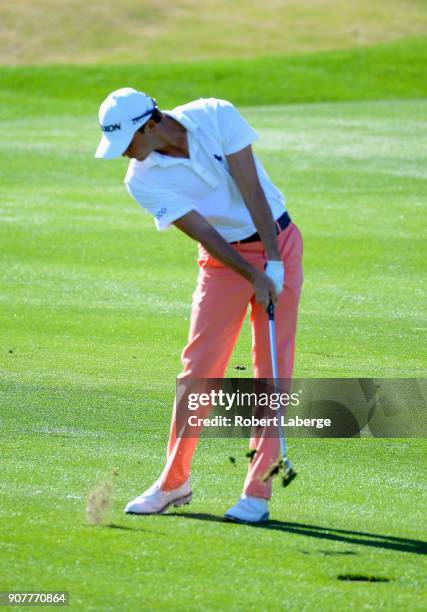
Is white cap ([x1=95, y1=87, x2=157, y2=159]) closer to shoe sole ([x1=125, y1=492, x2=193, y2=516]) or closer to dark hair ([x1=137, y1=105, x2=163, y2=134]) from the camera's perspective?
dark hair ([x1=137, y1=105, x2=163, y2=134])

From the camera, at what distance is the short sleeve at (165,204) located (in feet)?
18.9

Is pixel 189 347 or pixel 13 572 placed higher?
pixel 189 347

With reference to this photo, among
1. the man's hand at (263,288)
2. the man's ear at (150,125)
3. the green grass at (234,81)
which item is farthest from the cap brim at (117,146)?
the green grass at (234,81)

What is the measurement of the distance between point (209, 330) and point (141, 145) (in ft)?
2.93

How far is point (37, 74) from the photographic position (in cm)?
3139

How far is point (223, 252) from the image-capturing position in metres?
5.71

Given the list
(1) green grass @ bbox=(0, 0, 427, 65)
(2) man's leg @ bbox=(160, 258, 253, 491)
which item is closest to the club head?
(2) man's leg @ bbox=(160, 258, 253, 491)

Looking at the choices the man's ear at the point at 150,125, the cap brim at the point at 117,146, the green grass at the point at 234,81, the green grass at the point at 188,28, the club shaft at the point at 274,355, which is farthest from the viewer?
the green grass at the point at 188,28

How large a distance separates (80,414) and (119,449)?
80 cm

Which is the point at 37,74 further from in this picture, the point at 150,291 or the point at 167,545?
the point at 167,545

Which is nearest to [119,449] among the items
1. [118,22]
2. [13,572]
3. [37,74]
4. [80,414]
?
[80,414]

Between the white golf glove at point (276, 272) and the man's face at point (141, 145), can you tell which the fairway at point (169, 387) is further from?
the man's face at point (141, 145)

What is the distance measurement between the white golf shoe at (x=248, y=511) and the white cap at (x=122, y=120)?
1621 millimetres

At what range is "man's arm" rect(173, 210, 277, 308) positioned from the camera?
5.71 meters
